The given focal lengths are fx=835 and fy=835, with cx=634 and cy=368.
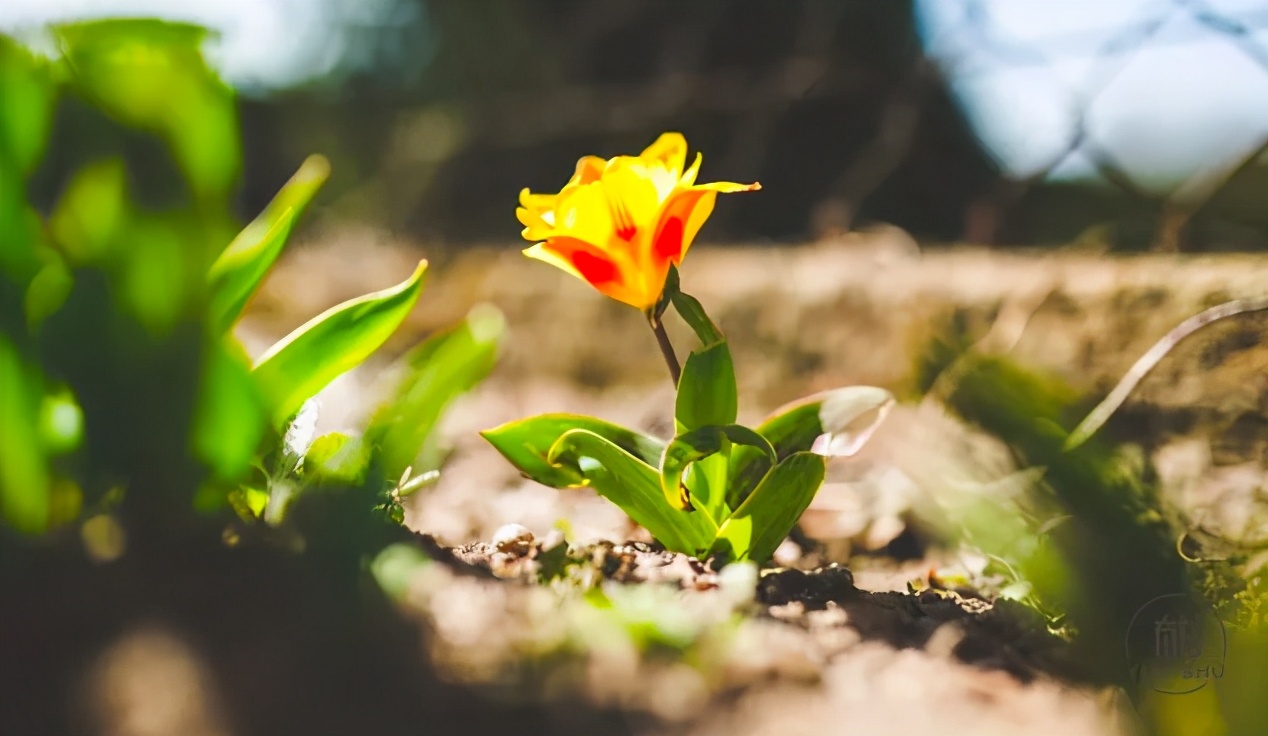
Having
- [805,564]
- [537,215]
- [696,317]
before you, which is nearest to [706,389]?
[696,317]

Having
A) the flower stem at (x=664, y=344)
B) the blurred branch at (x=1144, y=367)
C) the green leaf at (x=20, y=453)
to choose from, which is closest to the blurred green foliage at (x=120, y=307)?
the green leaf at (x=20, y=453)

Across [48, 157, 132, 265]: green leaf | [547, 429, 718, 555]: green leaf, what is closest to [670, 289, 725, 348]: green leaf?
[547, 429, 718, 555]: green leaf

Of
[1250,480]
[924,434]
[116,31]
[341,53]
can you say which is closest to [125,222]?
[116,31]

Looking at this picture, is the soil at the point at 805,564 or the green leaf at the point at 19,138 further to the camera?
the green leaf at the point at 19,138

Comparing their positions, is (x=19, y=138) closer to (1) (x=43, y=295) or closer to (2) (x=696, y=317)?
(1) (x=43, y=295)

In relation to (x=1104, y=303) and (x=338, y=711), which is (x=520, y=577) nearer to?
(x=338, y=711)

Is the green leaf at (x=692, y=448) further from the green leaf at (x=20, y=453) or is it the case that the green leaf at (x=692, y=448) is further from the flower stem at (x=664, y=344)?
the green leaf at (x=20, y=453)
